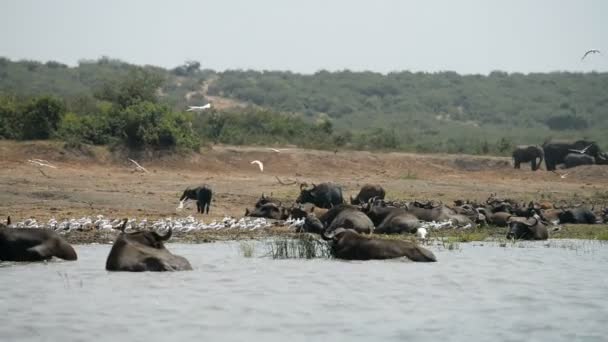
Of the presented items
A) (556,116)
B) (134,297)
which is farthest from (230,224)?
(556,116)

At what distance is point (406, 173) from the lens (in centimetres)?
3525

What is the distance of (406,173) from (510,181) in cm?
336

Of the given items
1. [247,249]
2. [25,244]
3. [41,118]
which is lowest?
[247,249]

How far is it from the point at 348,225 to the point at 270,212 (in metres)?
3.54

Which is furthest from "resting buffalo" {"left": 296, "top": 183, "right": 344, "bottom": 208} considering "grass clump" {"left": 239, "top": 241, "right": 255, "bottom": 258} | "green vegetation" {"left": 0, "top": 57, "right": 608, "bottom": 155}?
"green vegetation" {"left": 0, "top": 57, "right": 608, "bottom": 155}

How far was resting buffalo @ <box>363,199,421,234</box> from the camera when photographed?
2038cm

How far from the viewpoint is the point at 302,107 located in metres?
72.1

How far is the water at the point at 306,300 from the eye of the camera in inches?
443

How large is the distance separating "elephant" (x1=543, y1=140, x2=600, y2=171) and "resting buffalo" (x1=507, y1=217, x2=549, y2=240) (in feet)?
67.5

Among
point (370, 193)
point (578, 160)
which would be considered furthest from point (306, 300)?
point (578, 160)

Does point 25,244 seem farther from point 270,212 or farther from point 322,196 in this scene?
point 322,196

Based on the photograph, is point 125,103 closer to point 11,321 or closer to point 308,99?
point 11,321

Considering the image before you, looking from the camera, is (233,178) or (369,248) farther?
(233,178)

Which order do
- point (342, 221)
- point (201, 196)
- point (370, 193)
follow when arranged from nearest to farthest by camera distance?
point (342, 221)
point (201, 196)
point (370, 193)
